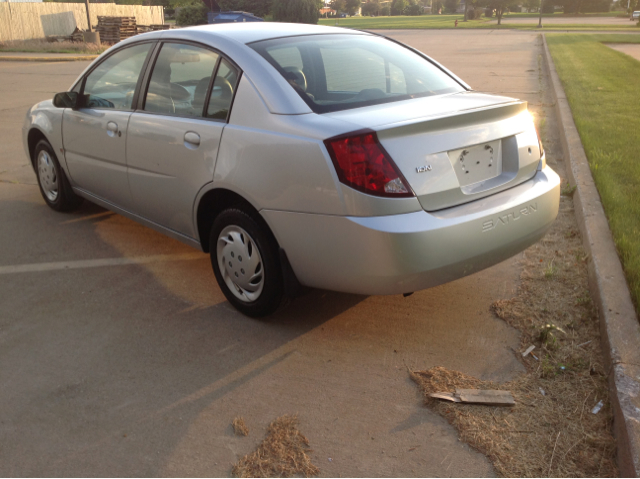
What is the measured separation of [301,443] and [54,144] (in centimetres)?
391

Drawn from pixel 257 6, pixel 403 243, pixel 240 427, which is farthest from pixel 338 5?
pixel 240 427

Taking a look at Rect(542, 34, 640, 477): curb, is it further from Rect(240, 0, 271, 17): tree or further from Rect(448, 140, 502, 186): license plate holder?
Rect(240, 0, 271, 17): tree

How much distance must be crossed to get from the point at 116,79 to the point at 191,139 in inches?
53.3

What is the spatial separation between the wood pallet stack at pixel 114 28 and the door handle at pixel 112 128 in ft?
113

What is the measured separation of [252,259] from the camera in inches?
143

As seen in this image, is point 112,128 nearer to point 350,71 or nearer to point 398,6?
point 350,71

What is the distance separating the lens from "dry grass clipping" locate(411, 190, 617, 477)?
257cm

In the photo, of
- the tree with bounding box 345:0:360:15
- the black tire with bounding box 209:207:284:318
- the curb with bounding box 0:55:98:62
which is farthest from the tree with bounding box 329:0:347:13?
the black tire with bounding box 209:207:284:318

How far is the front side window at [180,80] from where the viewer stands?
392cm

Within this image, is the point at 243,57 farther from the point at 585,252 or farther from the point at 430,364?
the point at 585,252

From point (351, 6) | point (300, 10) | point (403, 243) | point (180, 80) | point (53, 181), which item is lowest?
point (53, 181)

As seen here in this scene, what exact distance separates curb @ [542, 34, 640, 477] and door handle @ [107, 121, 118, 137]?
11.3ft

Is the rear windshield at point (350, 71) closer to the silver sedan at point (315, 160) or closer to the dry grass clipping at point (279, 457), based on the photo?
the silver sedan at point (315, 160)

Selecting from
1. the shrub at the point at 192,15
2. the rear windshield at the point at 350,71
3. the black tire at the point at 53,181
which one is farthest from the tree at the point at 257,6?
the rear windshield at the point at 350,71
